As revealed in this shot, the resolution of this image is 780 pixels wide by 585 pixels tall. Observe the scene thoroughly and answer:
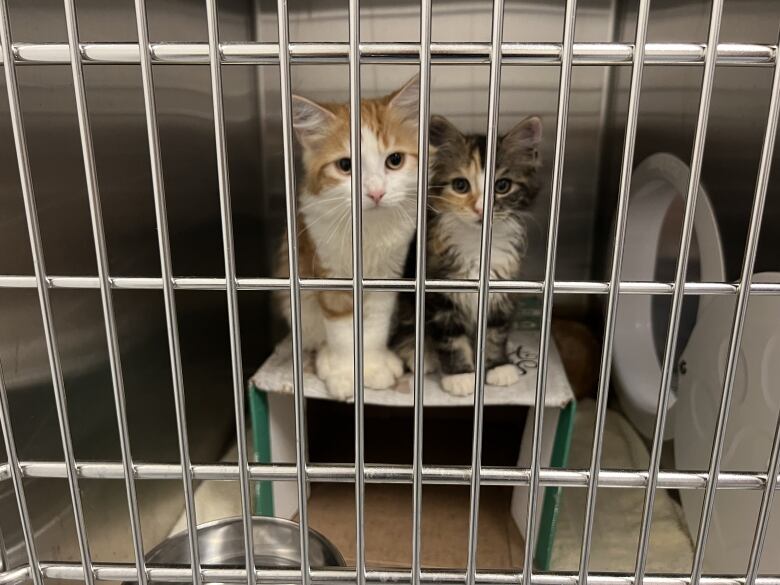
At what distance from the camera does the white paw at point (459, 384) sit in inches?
39.4

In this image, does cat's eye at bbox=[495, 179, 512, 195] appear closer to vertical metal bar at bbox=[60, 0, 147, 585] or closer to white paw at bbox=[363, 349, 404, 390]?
white paw at bbox=[363, 349, 404, 390]

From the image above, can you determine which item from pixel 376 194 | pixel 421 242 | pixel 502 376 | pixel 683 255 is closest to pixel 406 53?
pixel 421 242

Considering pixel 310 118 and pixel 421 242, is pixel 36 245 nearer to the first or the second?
pixel 421 242

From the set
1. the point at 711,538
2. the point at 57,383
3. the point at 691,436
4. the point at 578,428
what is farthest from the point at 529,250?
the point at 57,383

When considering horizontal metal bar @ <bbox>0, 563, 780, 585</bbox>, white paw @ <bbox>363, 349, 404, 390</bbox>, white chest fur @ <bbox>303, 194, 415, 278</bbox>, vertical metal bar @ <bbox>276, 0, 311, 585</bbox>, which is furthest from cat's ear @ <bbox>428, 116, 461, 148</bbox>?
horizontal metal bar @ <bbox>0, 563, 780, 585</bbox>

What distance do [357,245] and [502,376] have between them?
0.65 m

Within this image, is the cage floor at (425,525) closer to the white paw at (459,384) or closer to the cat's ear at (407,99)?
the white paw at (459,384)

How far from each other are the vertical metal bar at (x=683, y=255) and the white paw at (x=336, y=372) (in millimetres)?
572

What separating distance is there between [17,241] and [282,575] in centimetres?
41

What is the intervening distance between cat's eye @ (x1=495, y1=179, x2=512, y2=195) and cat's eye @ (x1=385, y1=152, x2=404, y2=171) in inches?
6.4

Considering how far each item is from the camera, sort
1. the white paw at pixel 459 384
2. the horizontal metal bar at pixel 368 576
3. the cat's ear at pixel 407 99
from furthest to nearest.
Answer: the white paw at pixel 459 384 < the cat's ear at pixel 407 99 < the horizontal metal bar at pixel 368 576

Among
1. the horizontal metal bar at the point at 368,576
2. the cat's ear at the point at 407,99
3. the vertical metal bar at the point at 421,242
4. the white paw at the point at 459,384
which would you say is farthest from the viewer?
the white paw at the point at 459,384

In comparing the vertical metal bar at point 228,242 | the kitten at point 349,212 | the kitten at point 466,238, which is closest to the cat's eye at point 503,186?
the kitten at point 466,238

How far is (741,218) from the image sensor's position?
2.87ft
